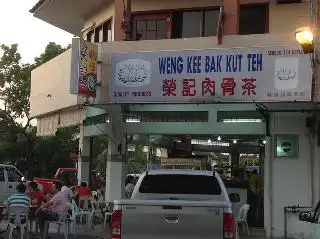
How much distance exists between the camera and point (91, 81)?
15.6 m

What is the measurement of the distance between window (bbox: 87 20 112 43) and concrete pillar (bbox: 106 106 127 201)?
4022 mm

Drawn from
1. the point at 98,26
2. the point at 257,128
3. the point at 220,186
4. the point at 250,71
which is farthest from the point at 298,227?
the point at 98,26

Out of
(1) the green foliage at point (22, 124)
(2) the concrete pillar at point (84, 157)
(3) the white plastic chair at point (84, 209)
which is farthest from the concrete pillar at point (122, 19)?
(1) the green foliage at point (22, 124)

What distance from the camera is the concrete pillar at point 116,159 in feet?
57.4

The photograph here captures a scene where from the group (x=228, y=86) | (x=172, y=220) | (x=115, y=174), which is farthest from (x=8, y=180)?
(x=172, y=220)

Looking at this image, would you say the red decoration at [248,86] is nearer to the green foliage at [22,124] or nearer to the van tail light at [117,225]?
the van tail light at [117,225]

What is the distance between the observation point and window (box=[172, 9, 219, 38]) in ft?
60.0

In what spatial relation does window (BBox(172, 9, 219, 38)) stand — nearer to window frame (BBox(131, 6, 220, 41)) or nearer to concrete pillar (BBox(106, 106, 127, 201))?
window frame (BBox(131, 6, 220, 41))

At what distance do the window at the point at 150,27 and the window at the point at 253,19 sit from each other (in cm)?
239

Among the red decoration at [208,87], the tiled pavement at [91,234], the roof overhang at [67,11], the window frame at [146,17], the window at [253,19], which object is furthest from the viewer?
the roof overhang at [67,11]

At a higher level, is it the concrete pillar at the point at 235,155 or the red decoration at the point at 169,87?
the red decoration at the point at 169,87

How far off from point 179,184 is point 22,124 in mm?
30727

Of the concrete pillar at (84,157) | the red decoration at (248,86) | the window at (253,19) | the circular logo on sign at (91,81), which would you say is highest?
the window at (253,19)

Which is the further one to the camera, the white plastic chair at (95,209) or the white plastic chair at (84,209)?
the white plastic chair at (95,209)
